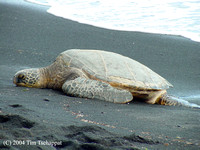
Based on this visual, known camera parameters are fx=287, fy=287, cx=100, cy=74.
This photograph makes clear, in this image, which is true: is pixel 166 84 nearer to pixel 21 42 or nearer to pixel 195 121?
pixel 195 121

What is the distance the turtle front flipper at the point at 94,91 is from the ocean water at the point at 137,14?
4989 millimetres

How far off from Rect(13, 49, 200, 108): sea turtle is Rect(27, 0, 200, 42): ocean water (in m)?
4.32

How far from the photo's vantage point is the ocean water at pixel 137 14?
8680 mm

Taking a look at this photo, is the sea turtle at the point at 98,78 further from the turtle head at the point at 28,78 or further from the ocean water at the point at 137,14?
the ocean water at the point at 137,14

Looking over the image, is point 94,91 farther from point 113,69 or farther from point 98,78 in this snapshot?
point 113,69

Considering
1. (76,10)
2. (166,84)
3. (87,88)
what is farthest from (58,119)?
(76,10)

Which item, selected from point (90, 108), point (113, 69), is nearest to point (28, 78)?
point (113, 69)

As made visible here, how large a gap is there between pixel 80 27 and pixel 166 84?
15.1ft

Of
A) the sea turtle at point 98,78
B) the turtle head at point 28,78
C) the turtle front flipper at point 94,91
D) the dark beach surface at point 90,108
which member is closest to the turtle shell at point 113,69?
the sea turtle at point 98,78

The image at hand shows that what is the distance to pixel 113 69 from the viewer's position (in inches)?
152

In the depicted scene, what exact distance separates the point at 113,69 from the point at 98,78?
27 centimetres

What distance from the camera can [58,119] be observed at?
220 cm

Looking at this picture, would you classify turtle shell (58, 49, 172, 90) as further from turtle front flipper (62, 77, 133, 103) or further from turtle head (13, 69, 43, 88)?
turtle head (13, 69, 43, 88)

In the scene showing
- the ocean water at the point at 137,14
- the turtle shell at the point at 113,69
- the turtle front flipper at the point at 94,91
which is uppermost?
the ocean water at the point at 137,14
